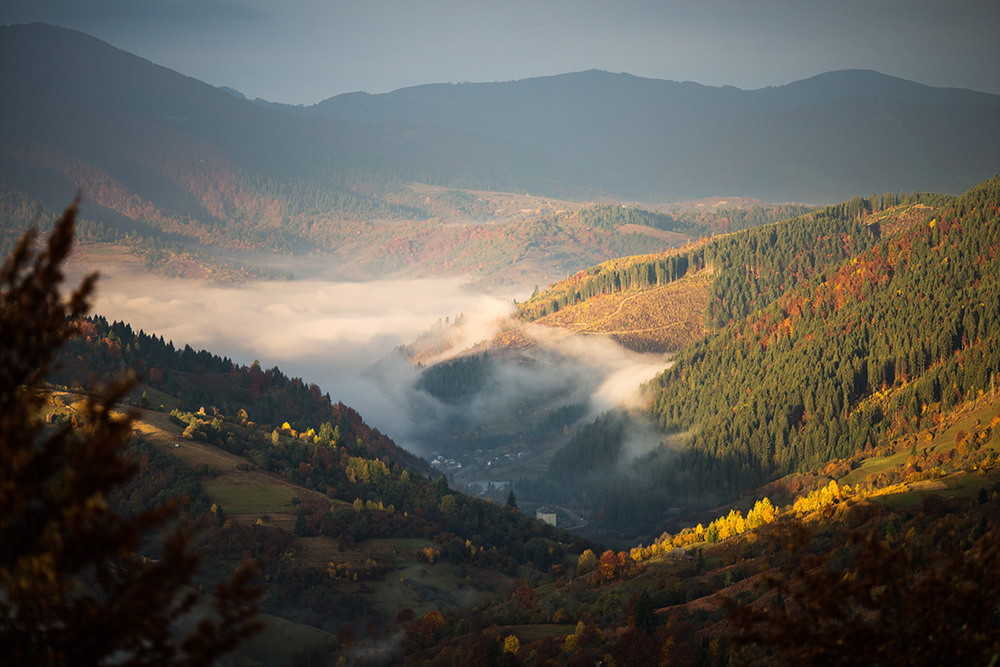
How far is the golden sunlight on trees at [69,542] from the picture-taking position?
811 inches

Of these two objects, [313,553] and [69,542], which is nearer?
[69,542]

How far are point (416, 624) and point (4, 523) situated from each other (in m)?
132

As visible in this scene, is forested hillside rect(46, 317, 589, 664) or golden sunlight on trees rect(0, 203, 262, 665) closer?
golden sunlight on trees rect(0, 203, 262, 665)

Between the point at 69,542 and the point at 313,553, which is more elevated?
the point at 69,542

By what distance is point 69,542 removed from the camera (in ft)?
68.4

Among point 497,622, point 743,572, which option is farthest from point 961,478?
point 497,622

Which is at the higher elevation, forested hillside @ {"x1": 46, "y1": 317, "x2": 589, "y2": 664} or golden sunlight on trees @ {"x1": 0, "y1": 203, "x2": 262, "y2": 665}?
golden sunlight on trees @ {"x1": 0, "y1": 203, "x2": 262, "y2": 665}

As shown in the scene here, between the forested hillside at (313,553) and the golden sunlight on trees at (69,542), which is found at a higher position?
the golden sunlight on trees at (69,542)

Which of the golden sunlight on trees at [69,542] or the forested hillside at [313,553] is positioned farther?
the forested hillside at [313,553]

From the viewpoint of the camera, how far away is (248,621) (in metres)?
24.0

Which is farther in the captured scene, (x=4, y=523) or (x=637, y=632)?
(x=637, y=632)

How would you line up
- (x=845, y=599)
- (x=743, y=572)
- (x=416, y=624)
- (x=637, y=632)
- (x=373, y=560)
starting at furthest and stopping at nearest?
(x=373, y=560) < (x=416, y=624) < (x=743, y=572) < (x=637, y=632) < (x=845, y=599)

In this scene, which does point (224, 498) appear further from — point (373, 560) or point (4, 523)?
point (4, 523)

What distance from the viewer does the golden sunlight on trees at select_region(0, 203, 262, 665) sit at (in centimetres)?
2059
